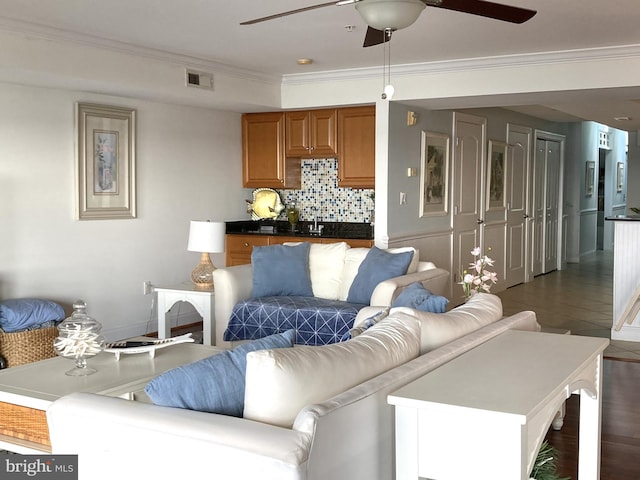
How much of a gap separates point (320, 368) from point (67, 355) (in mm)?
1874

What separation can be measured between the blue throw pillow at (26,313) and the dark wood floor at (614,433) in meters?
3.47

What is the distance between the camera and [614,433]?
13.2ft

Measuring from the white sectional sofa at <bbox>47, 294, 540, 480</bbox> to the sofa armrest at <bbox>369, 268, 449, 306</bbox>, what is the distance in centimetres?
233

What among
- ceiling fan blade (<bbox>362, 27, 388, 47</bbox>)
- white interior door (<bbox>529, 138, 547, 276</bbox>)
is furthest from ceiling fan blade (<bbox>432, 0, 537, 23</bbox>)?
white interior door (<bbox>529, 138, 547, 276</bbox>)

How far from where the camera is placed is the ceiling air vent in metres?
6.16

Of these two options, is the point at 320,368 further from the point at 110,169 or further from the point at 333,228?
the point at 333,228

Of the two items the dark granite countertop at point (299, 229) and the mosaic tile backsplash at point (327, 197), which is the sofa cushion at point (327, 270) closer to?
the dark granite countertop at point (299, 229)

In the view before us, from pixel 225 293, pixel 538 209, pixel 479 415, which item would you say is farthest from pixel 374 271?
pixel 538 209

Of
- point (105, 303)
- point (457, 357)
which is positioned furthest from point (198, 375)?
point (105, 303)

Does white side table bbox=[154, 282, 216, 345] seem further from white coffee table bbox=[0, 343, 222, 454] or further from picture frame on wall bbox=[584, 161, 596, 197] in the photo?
picture frame on wall bbox=[584, 161, 596, 197]

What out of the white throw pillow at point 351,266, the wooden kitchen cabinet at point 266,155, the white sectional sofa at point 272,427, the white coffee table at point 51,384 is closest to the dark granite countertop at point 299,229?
the wooden kitchen cabinet at point 266,155

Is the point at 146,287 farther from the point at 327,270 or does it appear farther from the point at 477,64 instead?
the point at 477,64

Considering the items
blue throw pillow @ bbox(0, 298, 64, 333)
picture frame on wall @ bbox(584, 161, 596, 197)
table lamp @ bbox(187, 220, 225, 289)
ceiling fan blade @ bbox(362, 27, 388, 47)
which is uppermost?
ceiling fan blade @ bbox(362, 27, 388, 47)

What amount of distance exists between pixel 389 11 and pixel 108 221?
13.0 feet
